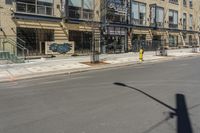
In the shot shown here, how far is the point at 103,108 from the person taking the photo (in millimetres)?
8953

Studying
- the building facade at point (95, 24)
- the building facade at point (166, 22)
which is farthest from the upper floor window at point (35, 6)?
the building facade at point (166, 22)

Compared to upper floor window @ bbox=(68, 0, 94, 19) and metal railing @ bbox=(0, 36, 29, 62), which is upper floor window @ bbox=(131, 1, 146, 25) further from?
metal railing @ bbox=(0, 36, 29, 62)

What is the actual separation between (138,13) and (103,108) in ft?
117

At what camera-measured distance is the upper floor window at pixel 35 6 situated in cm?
2705

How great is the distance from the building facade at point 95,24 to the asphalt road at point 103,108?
47.9 ft

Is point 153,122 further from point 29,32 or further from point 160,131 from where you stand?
point 29,32

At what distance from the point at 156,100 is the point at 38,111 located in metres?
3.70

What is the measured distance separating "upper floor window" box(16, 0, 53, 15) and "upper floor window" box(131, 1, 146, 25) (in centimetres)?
1537

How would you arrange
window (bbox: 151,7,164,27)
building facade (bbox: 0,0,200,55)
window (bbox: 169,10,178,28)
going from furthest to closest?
window (bbox: 169,10,178,28)
window (bbox: 151,7,164,27)
building facade (bbox: 0,0,200,55)

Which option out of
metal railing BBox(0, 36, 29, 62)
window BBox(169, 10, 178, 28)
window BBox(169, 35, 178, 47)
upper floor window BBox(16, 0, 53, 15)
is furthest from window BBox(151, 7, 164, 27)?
metal railing BBox(0, 36, 29, 62)

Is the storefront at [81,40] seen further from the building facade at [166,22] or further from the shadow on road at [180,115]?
the shadow on road at [180,115]

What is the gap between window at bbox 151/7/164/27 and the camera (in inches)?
1839

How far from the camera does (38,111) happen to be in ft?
28.4

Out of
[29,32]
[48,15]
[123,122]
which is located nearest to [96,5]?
[48,15]
